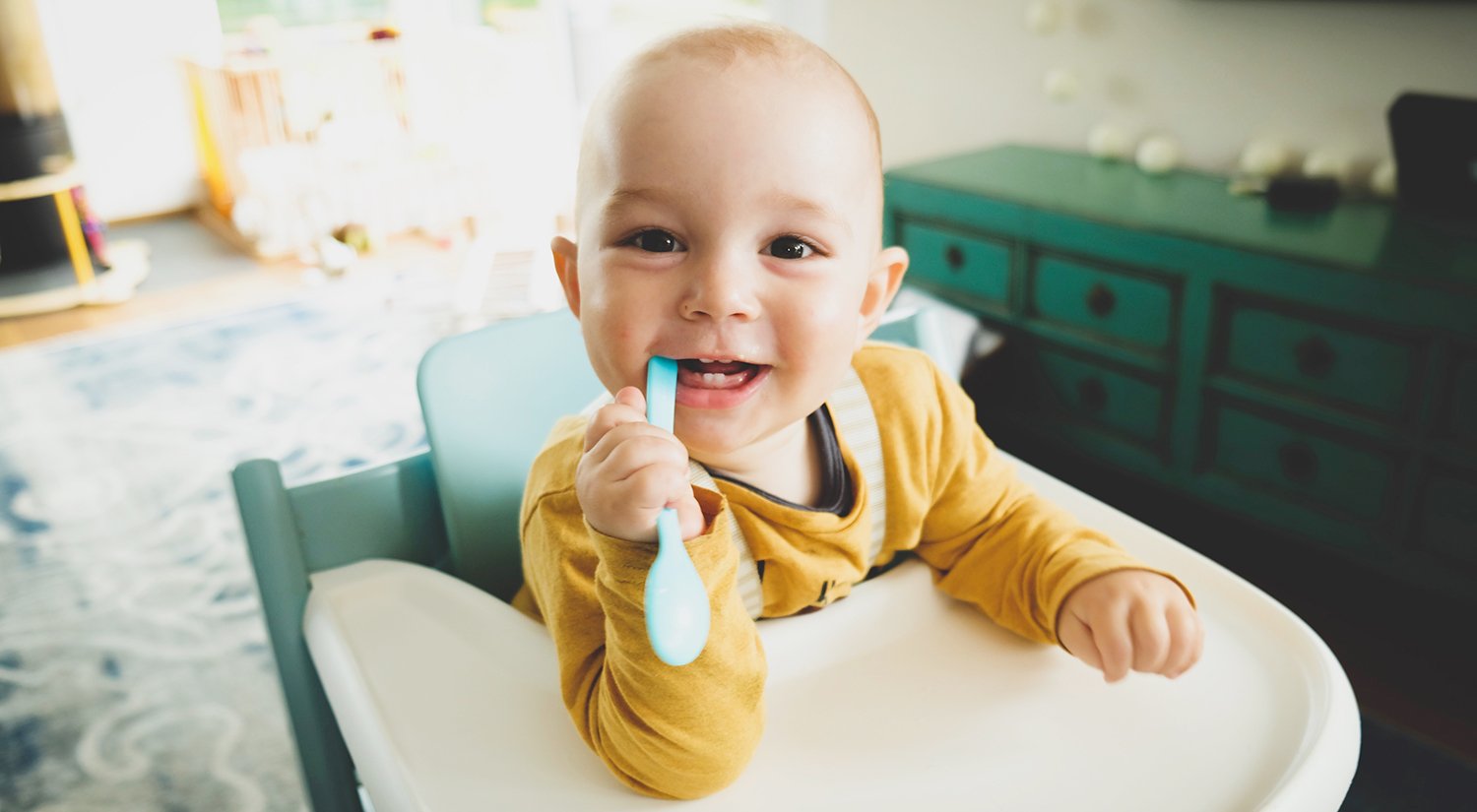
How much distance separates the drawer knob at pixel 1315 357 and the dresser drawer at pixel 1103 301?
197 mm

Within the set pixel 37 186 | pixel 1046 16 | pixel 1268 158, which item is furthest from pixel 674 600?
pixel 37 186

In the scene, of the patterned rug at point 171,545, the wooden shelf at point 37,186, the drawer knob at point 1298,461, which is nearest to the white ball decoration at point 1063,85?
the drawer knob at point 1298,461

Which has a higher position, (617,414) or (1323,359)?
(617,414)

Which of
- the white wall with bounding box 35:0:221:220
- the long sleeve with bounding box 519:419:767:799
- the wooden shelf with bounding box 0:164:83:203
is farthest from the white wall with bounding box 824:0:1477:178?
the white wall with bounding box 35:0:221:220

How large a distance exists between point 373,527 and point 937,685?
418 millimetres

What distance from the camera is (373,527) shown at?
792 mm

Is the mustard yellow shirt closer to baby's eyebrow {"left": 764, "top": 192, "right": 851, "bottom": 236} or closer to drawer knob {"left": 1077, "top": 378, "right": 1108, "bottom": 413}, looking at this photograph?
baby's eyebrow {"left": 764, "top": 192, "right": 851, "bottom": 236}

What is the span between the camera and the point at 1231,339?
1557 mm

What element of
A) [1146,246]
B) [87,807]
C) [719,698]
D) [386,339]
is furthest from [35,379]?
[719,698]

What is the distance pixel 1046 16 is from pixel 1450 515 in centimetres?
114

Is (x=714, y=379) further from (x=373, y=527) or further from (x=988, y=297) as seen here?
(x=988, y=297)

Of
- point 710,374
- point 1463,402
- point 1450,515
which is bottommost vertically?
point 1450,515

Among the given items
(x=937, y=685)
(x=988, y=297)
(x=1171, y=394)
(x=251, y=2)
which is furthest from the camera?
(x=251, y=2)

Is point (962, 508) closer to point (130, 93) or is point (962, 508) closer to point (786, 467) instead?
point (786, 467)
